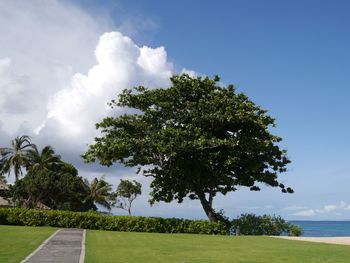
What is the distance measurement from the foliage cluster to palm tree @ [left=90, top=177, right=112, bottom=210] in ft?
146

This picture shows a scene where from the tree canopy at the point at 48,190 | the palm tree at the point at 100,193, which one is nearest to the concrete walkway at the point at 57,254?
the tree canopy at the point at 48,190

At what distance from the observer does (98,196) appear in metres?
82.1

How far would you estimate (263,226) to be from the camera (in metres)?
39.6

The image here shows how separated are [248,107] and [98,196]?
50.1 metres

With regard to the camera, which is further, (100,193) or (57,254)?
(100,193)

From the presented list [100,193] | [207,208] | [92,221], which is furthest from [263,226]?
[100,193]

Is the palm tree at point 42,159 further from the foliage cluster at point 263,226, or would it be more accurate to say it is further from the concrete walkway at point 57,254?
the concrete walkway at point 57,254

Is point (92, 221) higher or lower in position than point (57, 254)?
higher

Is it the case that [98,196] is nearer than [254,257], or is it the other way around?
[254,257]

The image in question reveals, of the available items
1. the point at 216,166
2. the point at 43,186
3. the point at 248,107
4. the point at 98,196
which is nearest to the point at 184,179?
the point at 216,166

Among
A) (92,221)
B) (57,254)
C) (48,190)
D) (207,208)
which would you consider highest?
(48,190)

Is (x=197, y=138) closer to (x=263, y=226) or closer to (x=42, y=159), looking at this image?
(x=263, y=226)

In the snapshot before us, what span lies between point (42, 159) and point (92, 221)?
4044 cm

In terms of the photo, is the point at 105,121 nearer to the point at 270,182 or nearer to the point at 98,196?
the point at 270,182
